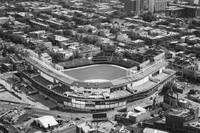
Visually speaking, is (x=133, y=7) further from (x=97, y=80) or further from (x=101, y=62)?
(x=97, y=80)

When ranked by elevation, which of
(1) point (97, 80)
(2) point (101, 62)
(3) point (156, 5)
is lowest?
(1) point (97, 80)

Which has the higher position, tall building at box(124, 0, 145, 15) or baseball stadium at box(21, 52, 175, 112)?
tall building at box(124, 0, 145, 15)

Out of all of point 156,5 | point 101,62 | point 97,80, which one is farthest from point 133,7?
point 97,80

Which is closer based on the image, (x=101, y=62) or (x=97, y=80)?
(x=97, y=80)

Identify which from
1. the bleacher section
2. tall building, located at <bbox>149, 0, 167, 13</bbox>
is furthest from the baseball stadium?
tall building, located at <bbox>149, 0, 167, 13</bbox>

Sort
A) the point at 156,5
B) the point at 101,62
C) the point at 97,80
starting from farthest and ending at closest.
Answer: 1. the point at 156,5
2. the point at 101,62
3. the point at 97,80

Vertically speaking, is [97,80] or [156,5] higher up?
[156,5]

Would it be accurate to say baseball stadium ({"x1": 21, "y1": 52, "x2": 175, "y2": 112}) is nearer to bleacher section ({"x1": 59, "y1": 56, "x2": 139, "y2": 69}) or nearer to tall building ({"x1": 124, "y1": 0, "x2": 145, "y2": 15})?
bleacher section ({"x1": 59, "y1": 56, "x2": 139, "y2": 69})

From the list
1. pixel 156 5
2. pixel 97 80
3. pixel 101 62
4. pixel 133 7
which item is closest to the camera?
pixel 97 80

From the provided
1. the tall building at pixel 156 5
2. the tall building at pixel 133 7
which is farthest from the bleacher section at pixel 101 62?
the tall building at pixel 156 5

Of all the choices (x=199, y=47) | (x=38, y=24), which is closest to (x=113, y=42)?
(x=199, y=47)
